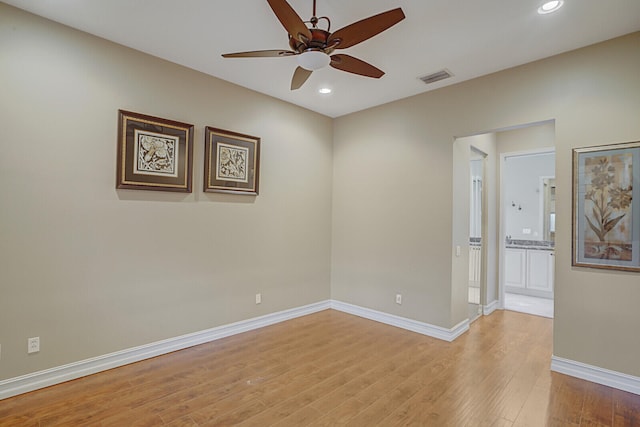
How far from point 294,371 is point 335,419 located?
2.50 ft

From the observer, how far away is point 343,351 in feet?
11.0

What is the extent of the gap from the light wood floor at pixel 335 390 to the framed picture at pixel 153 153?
1.71 meters

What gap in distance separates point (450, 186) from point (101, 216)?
3602 millimetres

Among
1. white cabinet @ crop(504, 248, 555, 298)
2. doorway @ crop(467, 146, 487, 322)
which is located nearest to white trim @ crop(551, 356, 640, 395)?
doorway @ crop(467, 146, 487, 322)

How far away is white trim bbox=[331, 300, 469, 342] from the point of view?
12.2 ft

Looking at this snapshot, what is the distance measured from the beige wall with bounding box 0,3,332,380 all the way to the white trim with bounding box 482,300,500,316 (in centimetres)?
312

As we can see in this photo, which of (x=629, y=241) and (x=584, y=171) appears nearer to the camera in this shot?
(x=629, y=241)

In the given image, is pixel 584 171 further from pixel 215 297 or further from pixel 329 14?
pixel 215 297

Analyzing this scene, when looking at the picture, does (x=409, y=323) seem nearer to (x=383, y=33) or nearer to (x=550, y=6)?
(x=383, y=33)

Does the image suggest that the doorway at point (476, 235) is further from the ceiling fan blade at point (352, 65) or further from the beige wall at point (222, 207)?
the ceiling fan blade at point (352, 65)

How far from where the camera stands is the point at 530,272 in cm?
578

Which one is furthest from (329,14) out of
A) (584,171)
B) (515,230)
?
(515,230)

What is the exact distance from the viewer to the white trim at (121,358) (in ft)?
8.07

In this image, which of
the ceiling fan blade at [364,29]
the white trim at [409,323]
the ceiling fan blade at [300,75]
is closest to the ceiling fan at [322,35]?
the ceiling fan blade at [364,29]
